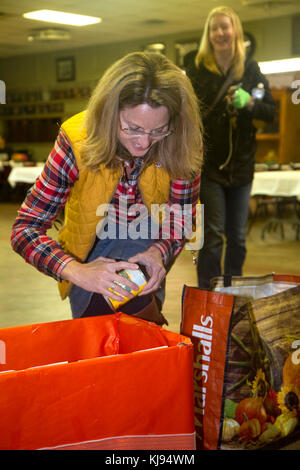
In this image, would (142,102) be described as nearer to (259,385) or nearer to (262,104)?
(259,385)

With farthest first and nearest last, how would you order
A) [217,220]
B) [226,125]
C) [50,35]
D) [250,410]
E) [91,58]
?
1. [91,58]
2. [50,35]
3. [226,125]
4. [217,220]
5. [250,410]

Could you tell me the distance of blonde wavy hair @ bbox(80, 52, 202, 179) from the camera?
1409 mm

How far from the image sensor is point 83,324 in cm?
133

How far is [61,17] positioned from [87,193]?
8086mm

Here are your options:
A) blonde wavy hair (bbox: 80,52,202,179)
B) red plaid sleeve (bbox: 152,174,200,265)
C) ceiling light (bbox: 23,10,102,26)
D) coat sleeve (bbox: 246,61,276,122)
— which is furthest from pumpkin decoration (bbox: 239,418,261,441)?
ceiling light (bbox: 23,10,102,26)

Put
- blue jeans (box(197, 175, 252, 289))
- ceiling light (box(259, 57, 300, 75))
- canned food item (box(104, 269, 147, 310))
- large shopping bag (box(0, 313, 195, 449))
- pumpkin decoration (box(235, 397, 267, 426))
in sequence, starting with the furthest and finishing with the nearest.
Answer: ceiling light (box(259, 57, 300, 75)), blue jeans (box(197, 175, 252, 289)), pumpkin decoration (box(235, 397, 267, 426)), canned food item (box(104, 269, 147, 310)), large shopping bag (box(0, 313, 195, 449))

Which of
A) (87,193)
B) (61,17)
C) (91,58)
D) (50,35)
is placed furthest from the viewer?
(91,58)

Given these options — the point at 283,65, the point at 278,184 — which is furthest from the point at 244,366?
the point at 283,65

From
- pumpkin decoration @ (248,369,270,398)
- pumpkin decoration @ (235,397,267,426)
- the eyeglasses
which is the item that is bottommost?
pumpkin decoration @ (235,397,267,426)

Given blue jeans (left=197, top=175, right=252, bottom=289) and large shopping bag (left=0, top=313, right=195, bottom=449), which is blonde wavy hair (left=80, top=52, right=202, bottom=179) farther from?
blue jeans (left=197, top=175, right=252, bottom=289)

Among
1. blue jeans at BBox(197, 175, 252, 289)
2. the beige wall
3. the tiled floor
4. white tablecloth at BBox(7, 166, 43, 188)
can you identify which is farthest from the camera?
the beige wall

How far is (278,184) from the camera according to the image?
629 cm

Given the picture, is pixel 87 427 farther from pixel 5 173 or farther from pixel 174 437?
pixel 5 173
